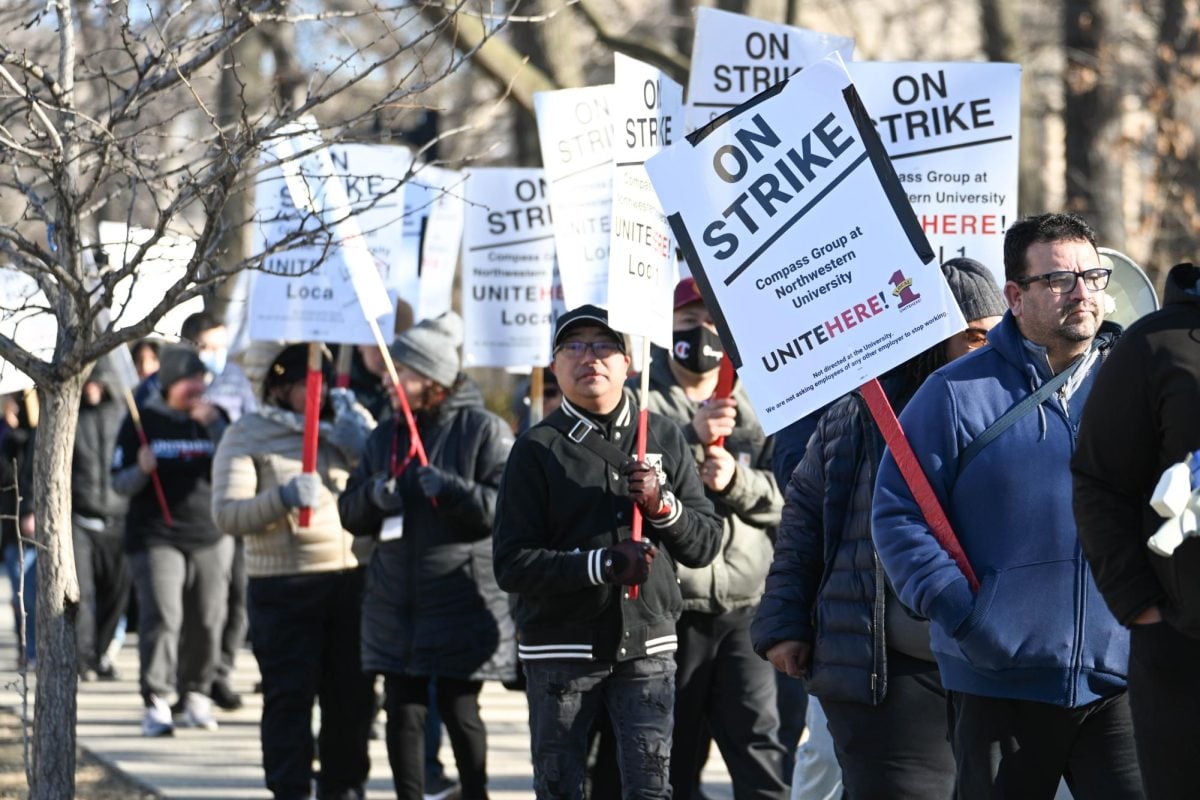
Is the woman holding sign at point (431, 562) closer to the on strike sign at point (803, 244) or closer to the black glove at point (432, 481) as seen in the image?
the black glove at point (432, 481)

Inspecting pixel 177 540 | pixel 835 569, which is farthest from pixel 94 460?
pixel 835 569

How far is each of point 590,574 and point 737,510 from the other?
1171 mm

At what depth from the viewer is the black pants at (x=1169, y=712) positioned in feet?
12.7

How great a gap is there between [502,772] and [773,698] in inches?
94.2

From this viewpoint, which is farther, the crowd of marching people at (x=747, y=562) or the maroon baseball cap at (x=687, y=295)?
the maroon baseball cap at (x=687, y=295)

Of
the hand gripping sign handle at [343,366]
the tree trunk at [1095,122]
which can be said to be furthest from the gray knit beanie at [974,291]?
the tree trunk at [1095,122]

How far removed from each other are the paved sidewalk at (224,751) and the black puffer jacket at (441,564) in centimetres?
118

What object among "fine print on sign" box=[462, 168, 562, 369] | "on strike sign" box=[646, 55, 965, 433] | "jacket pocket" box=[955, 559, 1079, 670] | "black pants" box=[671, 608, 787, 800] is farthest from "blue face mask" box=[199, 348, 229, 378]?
"jacket pocket" box=[955, 559, 1079, 670]

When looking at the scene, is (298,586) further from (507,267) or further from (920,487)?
(920,487)

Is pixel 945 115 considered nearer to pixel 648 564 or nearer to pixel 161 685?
pixel 648 564

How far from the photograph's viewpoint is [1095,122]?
17797mm

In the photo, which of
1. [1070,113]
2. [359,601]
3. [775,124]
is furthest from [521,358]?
[1070,113]

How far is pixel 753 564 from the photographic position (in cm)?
691

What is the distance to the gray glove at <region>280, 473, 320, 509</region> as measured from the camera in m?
7.92
